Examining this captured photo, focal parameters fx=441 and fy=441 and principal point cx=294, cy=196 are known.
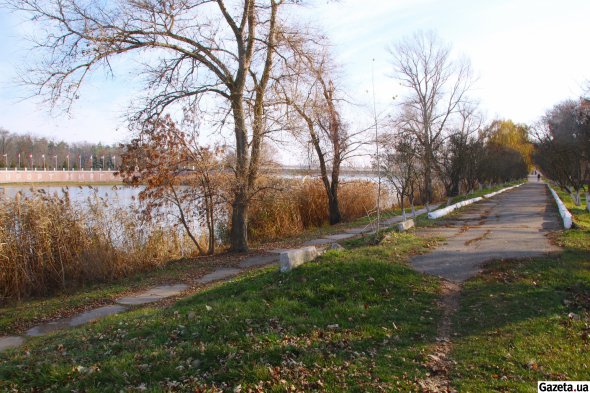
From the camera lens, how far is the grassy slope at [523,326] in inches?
160

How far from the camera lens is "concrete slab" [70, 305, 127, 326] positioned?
7.00 meters

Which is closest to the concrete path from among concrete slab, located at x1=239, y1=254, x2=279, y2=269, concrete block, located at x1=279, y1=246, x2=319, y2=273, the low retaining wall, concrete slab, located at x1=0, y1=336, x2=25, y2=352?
concrete block, located at x1=279, y1=246, x2=319, y2=273

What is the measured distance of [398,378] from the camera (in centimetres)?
402

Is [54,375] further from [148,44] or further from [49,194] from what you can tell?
[148,44]

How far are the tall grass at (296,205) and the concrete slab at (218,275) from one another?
2.95 metres

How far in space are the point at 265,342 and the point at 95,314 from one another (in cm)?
400

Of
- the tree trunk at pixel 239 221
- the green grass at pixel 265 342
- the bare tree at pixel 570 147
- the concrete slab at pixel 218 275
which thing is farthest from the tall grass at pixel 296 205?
the bare tree at pixel 570 147

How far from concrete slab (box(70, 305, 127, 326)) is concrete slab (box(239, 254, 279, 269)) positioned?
11.6 feet

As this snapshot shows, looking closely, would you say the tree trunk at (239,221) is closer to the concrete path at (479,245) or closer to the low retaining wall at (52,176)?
the concrete path at (479,245)

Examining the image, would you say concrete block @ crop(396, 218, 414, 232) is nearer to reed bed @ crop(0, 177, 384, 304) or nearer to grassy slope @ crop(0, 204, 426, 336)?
grassy slope @ crop(0, 204, 426, 336)

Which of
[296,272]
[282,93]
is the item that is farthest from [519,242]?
[282,93]

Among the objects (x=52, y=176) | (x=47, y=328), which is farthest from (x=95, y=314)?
(x=52, y=176)

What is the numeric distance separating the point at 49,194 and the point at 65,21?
12.4 ft

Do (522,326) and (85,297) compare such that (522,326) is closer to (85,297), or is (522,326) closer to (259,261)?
(259,261)
